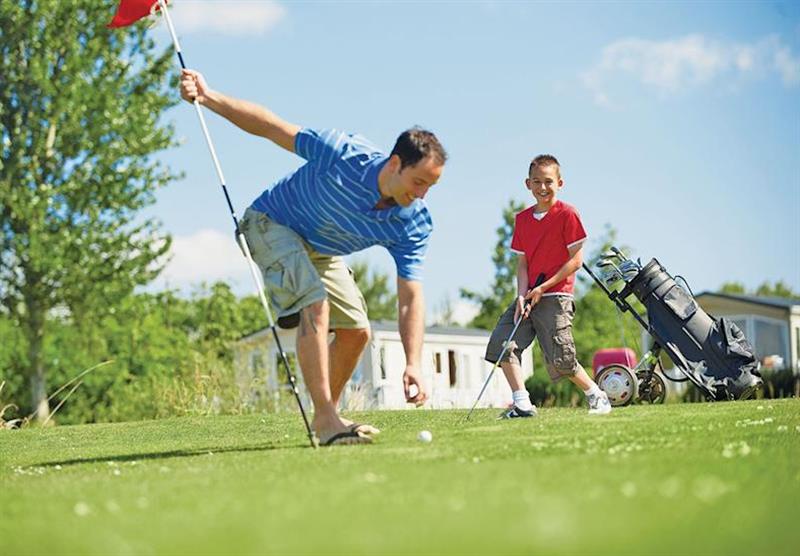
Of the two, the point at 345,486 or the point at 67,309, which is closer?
the point at 345,486

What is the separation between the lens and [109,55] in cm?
3067

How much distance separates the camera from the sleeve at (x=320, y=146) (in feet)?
20.7

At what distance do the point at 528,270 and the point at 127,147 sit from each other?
22500 mm

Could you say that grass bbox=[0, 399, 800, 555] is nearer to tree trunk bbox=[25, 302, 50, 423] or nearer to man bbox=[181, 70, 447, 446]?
man bbox=[181, 70, 447, 446]

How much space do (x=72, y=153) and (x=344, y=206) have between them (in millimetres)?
25027

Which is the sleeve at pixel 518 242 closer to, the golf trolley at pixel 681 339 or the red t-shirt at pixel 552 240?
the red t-shirt at pixel 552 240

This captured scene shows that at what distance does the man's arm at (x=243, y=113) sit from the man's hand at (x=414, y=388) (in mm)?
1324

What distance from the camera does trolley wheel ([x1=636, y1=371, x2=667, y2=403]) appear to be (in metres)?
12.1

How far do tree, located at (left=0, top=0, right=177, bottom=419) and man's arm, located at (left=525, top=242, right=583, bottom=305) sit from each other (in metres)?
22.3

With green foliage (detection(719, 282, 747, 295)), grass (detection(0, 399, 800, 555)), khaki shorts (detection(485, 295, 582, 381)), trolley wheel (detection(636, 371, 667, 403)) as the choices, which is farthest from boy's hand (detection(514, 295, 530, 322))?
green foliage (detection(719, 282, 747, 295))

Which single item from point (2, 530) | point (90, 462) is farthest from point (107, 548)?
point (90, 462)

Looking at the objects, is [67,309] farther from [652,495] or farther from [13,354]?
[652,495]

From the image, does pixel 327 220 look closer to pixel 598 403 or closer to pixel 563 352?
pixel 563 352

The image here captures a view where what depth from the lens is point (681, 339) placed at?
11656 millimetres
